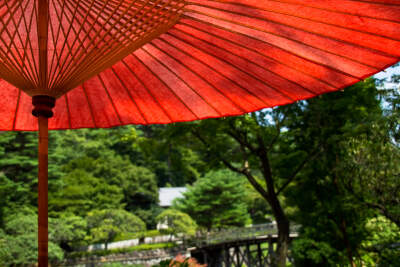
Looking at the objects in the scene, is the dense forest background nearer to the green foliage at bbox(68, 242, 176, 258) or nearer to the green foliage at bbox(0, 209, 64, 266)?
the green foliage at bbox(0, 209, 64, 266)

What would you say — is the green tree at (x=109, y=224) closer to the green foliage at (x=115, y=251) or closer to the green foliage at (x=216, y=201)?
the green foliage at (x=115, y=251)

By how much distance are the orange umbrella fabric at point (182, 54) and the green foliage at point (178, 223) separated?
20.4m

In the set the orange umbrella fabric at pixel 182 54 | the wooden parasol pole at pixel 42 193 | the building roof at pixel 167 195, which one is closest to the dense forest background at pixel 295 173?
the orange umbrella fabric at pixel 182 54

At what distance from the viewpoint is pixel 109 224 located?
19.3 meters

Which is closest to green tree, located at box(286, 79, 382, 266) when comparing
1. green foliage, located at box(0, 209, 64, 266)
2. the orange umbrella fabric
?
the orange umbrella fabric

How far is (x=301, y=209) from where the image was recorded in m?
10.0

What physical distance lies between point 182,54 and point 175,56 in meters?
0.03

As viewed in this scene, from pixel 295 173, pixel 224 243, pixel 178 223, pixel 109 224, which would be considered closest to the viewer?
pixel 295 173

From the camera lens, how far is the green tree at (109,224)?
18750 mm

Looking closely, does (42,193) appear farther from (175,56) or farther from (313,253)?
(313,253)

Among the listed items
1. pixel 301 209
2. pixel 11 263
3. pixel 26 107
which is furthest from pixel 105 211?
pixel 26 107

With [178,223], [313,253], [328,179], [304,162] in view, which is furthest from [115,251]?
[328,179]

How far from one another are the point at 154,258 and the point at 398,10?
782 inches

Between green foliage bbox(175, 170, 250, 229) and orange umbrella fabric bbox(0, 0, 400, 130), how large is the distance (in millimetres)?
21330
